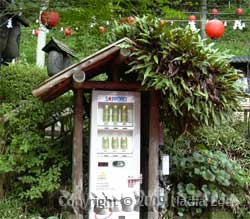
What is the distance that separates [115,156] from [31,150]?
1188 millimetres

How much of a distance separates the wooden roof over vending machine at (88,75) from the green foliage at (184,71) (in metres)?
0.20

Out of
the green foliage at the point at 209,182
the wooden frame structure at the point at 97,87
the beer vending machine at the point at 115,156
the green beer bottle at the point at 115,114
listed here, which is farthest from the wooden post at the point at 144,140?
the green beer bottle at the point at 115,114

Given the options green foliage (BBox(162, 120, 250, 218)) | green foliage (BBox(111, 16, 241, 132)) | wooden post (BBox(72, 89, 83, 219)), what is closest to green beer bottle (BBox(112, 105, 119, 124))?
wooden post (BBox(72, 89, 83, 219))

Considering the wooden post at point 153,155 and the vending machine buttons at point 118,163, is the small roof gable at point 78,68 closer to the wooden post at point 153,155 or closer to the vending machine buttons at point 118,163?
the wooden post at point 153,155

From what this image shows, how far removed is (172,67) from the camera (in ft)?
15.6

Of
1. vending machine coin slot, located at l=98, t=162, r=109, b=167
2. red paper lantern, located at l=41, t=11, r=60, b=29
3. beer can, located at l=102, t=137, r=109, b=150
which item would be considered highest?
red paper lantern, located at l=41, t=11, r=60, b=29

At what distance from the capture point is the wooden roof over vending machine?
15.7 feet

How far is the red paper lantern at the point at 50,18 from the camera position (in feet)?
20.8

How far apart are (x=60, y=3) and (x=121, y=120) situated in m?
2.76

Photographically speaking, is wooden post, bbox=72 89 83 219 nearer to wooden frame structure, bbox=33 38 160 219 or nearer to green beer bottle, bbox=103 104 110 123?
wooden frame structure, bbox=33 38 160 219

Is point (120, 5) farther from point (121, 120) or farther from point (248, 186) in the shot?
point (248, 186)

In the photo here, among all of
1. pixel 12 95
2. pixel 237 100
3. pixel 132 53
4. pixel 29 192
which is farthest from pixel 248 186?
pixel 12 95

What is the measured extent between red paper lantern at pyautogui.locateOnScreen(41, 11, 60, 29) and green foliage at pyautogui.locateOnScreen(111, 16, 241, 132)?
6.48 feet

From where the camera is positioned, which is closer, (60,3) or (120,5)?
(60,3)
